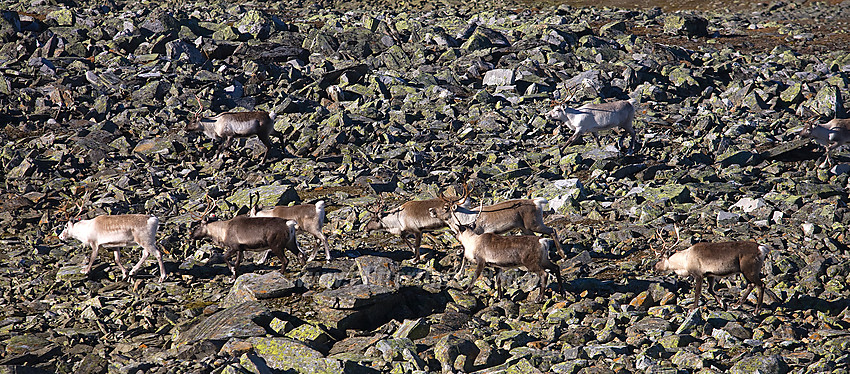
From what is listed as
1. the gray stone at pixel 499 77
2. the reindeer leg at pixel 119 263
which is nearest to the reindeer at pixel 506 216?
the reindeer leg at pixel 119 263

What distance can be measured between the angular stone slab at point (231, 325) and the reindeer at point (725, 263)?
235 inches

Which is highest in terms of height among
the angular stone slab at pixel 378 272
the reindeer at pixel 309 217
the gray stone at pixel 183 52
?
the angular stone slab at pixel 378 272

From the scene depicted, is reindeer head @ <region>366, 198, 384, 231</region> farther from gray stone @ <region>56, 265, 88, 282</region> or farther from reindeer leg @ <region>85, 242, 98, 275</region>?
gray stone @ <region>56, 265, 88, 282</region>

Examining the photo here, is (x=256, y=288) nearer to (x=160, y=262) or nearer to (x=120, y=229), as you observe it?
(x=160, y=262)

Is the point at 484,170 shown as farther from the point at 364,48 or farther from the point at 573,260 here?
the point at 364,48

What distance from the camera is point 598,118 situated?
62.5 feet

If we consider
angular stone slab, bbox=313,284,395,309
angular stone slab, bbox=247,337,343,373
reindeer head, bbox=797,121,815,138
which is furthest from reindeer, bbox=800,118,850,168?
angular stone slab, bbox=247,337,343,373

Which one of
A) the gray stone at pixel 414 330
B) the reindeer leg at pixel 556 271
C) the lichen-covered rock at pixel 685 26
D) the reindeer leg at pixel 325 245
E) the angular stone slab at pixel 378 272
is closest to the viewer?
the gray stone at pixel 414 330

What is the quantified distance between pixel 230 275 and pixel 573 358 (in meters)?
6.40

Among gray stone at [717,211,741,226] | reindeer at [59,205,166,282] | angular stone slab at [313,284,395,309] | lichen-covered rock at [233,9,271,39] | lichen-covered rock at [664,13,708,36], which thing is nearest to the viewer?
angular stone slab at [313,284,395,309]

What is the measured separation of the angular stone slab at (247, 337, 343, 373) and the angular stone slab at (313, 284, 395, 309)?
1413 millimetres

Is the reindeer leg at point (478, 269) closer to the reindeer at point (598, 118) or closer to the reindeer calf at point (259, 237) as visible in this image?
the reindeer calf at point (259, 237)

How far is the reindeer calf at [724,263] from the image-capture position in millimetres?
10438

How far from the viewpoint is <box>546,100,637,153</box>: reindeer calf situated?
19000 mm
